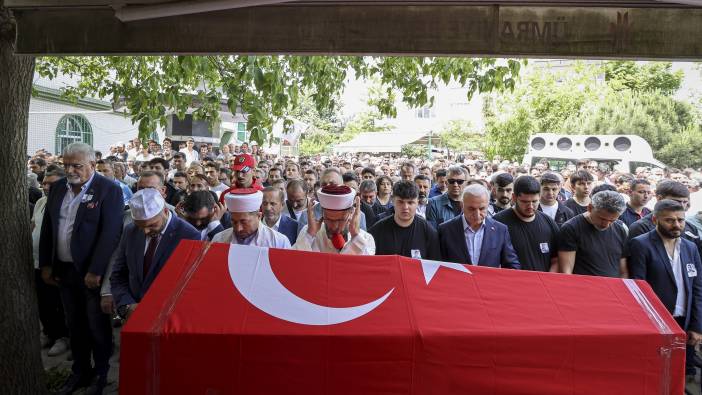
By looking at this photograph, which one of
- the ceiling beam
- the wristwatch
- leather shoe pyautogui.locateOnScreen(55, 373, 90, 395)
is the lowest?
leather shoe pyautogui.locateOnScreen(55, 373, 90, 395)

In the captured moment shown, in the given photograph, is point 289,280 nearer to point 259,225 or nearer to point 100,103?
point 259,225

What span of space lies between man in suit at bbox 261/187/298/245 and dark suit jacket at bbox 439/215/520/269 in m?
1.68

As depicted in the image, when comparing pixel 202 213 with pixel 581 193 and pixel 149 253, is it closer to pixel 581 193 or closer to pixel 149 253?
pixel 149 253

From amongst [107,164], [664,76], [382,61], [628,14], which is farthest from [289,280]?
[664,76]

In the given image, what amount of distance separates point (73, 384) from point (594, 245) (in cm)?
482

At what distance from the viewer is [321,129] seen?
61.8 m

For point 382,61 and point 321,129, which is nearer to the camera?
point 382,61

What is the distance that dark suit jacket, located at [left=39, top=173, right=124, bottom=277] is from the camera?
4703 mm

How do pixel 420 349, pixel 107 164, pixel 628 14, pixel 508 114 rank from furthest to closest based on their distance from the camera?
pixel 508 114 < pixel 107 164 < pixel 628 14 < pixel 420 349

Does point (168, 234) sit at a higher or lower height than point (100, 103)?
lower

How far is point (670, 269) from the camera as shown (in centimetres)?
483

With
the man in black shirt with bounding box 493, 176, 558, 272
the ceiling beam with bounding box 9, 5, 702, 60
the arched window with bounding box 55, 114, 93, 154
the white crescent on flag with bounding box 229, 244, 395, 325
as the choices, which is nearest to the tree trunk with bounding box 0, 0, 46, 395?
the ceiling beam with bounding box 9, 5, 702, 60

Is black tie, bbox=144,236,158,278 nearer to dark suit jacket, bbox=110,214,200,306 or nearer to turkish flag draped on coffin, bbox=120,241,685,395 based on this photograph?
dark suit jacket, bbox=110,214,200,306

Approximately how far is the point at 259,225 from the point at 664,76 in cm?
4070
